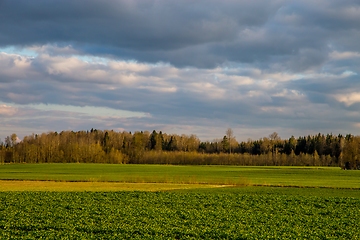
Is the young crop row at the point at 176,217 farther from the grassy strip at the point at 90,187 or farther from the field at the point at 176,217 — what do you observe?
the grassy strip at the point at 90,187

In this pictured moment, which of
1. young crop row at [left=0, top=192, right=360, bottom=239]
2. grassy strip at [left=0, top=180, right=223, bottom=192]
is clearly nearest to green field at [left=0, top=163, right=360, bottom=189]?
grassy strip at [left=0, top=180, right=223, bottom=192]

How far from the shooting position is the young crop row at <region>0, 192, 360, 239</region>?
54.4ft

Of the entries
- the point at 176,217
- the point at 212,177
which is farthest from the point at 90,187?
the point at 212,177

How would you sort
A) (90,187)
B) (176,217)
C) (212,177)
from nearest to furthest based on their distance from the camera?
(176,217)
(90,187)
(212,177)

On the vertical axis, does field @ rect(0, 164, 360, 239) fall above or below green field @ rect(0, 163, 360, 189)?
above

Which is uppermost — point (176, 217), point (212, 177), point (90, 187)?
point (176, 217)

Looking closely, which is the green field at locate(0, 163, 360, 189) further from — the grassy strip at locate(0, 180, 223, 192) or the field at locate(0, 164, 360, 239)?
the field at locate(0, 164, 360, 239)

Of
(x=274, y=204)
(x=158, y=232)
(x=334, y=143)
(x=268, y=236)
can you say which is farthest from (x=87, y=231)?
(x=334, y=143)

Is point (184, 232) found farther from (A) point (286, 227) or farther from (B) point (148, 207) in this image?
(B) point (148, 207)

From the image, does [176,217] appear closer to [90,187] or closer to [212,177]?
[90,187]

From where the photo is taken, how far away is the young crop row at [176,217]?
54.4 feet

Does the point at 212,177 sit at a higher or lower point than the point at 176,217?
lower

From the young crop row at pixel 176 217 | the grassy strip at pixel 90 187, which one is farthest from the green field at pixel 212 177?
the young crop row at pixel 176 217

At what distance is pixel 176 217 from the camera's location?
Answer: 2072 centimetres
